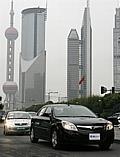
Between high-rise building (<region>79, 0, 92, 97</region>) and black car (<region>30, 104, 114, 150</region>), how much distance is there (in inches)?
3184

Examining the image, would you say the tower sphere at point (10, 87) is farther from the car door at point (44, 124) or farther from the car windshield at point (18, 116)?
the car door at point (44, 124)

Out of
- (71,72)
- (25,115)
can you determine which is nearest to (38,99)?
(71,72)

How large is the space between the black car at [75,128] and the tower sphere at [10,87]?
543ft

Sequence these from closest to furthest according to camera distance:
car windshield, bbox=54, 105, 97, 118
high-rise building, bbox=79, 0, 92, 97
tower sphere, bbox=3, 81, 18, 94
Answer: car windshield, bbox=54, 105, 97, 118 < high-rise building, bbox=79, 0, 92, 97 < tower sphere, bbox=3, 81, 18, 94

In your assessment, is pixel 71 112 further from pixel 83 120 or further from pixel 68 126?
pixel 68 126

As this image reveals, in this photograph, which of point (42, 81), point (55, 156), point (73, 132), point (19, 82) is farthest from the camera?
point (19, 82)

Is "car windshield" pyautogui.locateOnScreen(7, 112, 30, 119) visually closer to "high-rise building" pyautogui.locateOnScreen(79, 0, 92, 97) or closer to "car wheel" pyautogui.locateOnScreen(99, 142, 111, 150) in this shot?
"car wheel" pyautogui.locateOnScreen(99, 142, 111, 150)

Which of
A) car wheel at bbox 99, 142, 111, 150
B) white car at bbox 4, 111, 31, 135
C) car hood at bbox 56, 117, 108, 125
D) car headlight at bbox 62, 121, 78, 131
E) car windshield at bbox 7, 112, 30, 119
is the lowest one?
white car at bbox 4, 111, 31, 135

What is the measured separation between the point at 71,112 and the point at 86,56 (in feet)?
294

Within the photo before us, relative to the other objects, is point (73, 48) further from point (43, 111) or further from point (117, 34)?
point (43, 111)

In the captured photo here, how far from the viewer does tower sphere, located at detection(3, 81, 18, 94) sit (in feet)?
591

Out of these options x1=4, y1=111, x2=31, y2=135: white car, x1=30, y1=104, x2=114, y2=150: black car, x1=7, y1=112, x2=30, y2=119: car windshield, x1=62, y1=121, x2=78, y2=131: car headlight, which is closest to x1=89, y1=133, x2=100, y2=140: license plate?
x1=30, y1=104, x2=114, y2=150: black car

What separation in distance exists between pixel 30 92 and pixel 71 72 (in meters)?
53.3

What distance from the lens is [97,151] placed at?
43.3ft
